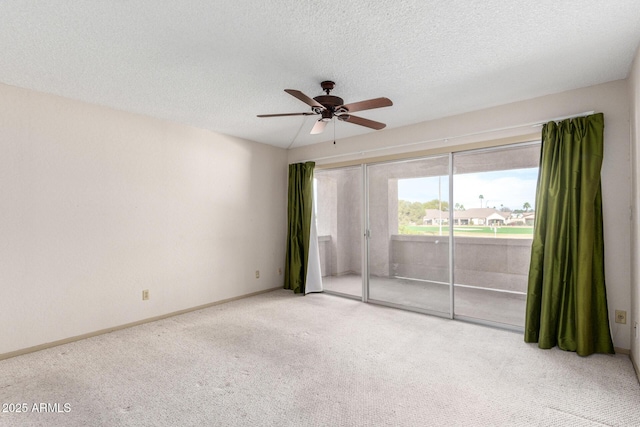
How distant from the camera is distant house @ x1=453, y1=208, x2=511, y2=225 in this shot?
12.0 ft

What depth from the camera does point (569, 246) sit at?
2941mm

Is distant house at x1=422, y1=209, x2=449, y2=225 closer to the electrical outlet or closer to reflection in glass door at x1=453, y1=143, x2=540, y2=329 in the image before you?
reflection in glass door at x1=453, y1=143, x2=540, y2=329

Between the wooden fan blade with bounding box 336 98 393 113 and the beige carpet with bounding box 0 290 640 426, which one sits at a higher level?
the wooden fan blade with bounding box 336 98 393 113

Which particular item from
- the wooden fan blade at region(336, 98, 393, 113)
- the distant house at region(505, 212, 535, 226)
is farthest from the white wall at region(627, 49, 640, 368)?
the wooden fan blade at region(336, 98, 393, 113)

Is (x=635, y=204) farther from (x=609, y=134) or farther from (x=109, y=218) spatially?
(x=109, y=218)

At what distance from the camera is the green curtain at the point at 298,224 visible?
516 centimetres

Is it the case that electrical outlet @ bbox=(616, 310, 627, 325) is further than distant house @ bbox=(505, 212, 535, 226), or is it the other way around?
distant house @ bbox=(505, 212, 535, 226)

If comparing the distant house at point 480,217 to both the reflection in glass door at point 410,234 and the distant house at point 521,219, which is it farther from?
the reflection in glass door at point 410,234

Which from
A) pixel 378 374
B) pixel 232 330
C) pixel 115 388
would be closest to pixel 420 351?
pixel 378 374

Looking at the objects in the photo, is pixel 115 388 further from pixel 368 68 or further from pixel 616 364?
pixel 616 364

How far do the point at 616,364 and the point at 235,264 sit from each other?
432 cm

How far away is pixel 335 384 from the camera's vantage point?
2.35 metres

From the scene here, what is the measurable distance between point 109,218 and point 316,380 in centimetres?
279

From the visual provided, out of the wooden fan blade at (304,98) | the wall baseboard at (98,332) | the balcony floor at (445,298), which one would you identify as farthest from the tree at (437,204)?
the wall baseboard at (98,332)
